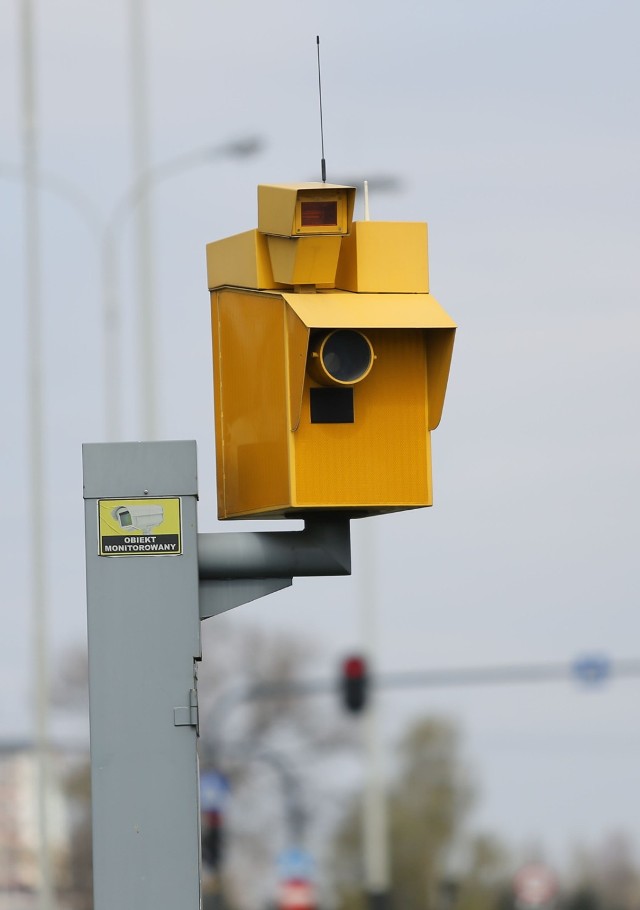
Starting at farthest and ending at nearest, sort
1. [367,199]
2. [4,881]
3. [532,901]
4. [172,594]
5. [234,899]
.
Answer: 1. [4,881]
2. [532,901]
3. [234,899]
4. [367,199]
5. [172,594]

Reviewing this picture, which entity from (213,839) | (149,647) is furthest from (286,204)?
(213,839)

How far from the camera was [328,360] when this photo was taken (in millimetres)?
5980

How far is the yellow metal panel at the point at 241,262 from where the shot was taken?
6.10 metres

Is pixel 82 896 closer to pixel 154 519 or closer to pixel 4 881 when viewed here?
pixel 4 881

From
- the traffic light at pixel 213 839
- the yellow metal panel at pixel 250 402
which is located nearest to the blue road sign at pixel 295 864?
the traffic light at pixel 213 839

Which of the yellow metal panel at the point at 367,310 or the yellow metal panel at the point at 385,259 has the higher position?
the yellow metal panel at the point at 385,259

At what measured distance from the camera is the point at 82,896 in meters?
36.3

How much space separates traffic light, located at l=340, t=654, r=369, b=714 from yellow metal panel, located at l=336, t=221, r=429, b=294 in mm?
11976

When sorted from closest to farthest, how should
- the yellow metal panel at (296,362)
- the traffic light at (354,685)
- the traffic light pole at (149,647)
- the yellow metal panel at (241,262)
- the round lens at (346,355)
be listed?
1. the traffic light pole at (149,647)
2. the yellow metal panel at (296,362)
3. the round lens at (346,355)
4. the yellow metal panel at (241,262)
5. the traffic light at (354,685)

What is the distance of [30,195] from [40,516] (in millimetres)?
3576

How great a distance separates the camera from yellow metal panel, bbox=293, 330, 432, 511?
19.4 feet

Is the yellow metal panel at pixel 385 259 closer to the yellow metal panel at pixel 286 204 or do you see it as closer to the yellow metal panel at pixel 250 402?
the yellow metal panel at pixel 286 204

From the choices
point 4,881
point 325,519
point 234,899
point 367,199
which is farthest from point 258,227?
point 4,881

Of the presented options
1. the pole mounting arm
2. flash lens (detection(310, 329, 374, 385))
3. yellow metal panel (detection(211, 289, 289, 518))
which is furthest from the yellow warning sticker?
flash lens (detection(310, 329, 374, 385))
